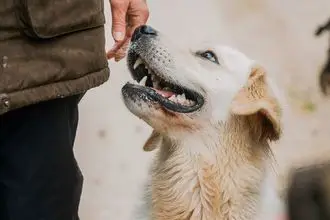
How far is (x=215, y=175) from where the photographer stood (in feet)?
4.35

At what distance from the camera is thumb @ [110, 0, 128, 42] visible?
1188 mm

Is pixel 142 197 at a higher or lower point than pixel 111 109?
higher

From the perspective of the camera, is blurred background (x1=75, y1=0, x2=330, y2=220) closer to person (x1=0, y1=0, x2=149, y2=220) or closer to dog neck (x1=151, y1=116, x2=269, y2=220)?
dog neck (x1=151, y1=116, x2=269, y2=220)

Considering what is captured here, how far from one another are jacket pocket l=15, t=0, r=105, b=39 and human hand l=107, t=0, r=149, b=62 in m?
0.20

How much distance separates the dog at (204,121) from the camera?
1298mm

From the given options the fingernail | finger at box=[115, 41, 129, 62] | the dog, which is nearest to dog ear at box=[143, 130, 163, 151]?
A: the dog

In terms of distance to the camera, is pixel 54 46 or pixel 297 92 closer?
pixel 54 46

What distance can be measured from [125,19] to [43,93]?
38 centimetres

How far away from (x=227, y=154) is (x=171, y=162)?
0.14 m

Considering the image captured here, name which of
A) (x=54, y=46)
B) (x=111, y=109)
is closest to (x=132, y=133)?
(x=111, y=109)

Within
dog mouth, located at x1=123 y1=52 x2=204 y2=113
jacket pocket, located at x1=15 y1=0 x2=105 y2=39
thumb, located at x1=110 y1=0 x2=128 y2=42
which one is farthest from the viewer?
dog mouth, located at x1=123 y1=52 x2=204 y2=113

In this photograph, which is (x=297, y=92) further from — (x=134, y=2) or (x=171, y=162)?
(x=134, y=2)

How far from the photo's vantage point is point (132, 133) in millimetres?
2035

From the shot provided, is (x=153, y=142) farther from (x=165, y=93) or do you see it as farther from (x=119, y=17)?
(x=119, y=17)
